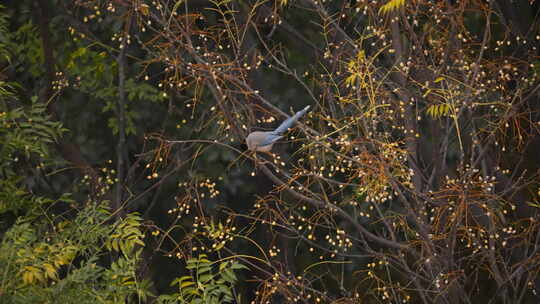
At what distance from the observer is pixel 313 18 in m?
7.39

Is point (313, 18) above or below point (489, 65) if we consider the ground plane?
below

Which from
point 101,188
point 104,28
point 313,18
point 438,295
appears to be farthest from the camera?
point 313,18

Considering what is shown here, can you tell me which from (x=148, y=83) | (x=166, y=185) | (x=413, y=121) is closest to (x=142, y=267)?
(x=166, y=185)

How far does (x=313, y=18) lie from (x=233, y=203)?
68.9 inches

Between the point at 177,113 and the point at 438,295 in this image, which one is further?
the point at 177,113

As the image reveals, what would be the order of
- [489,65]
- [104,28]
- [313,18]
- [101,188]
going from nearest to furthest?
[489,65]
[101,188]
[104,28]
[313,18]

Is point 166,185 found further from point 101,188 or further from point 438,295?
point 438,295

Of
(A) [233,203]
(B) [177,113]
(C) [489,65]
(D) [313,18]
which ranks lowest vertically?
(A) [233,203]

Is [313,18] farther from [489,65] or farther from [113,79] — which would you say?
[489,65]

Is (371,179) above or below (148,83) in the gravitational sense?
above

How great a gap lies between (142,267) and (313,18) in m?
2.74

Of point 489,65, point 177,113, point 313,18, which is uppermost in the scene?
point 489,65

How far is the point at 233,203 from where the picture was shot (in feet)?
25.2

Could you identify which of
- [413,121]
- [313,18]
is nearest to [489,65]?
[413,121]
